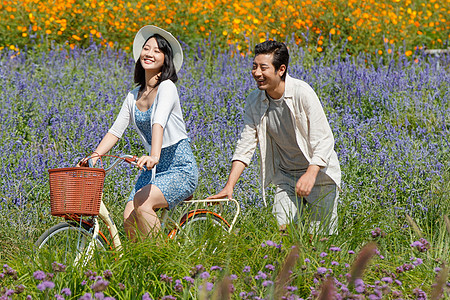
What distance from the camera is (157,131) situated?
3418mm

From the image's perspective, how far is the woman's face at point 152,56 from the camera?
12.3ft

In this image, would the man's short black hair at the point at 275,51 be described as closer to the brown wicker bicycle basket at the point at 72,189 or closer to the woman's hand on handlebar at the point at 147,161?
the woman's hand on handlebar at the point at 147,161

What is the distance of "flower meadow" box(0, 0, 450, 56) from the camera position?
350 inches

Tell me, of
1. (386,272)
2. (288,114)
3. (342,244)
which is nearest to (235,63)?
(288,114)

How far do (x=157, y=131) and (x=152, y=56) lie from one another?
0.58m

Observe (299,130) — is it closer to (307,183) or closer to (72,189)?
(307,183)

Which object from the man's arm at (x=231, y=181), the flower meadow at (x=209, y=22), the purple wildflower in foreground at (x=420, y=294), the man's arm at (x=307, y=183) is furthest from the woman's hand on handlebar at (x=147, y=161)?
the flower meadow at (x=209, y=22)

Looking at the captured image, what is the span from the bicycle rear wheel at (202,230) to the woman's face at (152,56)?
908 mm

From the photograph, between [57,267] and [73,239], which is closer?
[57,267]

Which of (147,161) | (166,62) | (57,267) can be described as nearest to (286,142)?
(166,62)

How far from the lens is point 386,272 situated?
2822 millimetres

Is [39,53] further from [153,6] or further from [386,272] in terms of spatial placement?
[386,272]

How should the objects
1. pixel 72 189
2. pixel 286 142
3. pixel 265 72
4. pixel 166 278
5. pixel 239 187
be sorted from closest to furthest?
pixel 166 278 < pixel 72 189 < pixel 265 72 < pixel 286 142 < pixel 239 187

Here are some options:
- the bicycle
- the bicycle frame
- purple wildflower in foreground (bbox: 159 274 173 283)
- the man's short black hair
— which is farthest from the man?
purple wildflower in foreground (bbox: 159 274 173 283)
